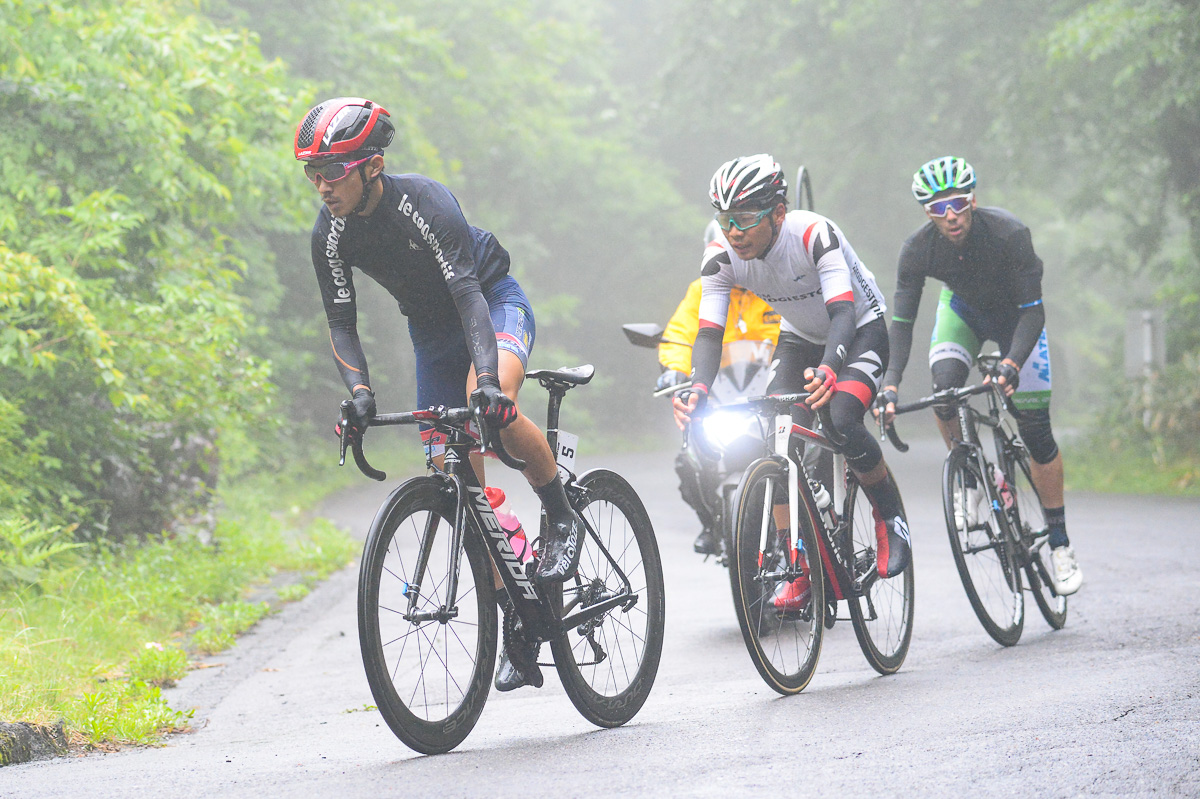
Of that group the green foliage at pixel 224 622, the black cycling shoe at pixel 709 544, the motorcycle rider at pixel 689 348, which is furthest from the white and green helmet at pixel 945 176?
the green foliage at pixel 224 622

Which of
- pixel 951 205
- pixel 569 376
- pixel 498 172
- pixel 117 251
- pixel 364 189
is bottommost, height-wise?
pixel 569 376

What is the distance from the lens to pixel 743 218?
5410mm

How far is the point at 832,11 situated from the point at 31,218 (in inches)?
625

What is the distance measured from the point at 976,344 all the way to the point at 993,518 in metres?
1.02

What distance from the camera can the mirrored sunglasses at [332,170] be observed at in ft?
14.1

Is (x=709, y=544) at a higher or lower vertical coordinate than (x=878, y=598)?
higher

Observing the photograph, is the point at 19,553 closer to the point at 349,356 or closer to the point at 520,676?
the point at 349,356

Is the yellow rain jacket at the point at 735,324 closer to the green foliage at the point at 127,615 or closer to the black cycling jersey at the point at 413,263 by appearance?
the black cycling jersey at the point at 413,263

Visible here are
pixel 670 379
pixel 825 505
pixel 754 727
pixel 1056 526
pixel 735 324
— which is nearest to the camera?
pixel 754 727

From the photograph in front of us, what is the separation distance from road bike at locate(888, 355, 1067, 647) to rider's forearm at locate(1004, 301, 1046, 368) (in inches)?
7.2

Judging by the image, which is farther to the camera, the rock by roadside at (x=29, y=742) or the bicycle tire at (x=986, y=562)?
the bicycle tire at (x=986, y=562)

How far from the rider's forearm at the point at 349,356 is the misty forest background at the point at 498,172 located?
3298 millimetres

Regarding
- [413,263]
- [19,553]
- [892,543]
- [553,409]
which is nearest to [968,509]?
[892,543]

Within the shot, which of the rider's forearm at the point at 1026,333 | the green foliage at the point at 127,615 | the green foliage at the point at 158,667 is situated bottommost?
the green foliage at the point at 158,667
